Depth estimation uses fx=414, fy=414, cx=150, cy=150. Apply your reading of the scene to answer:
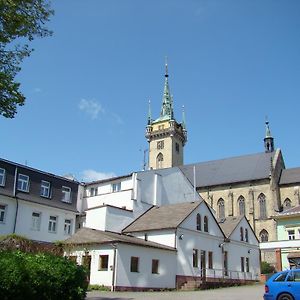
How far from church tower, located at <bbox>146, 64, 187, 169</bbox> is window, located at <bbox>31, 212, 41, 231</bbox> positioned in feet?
196

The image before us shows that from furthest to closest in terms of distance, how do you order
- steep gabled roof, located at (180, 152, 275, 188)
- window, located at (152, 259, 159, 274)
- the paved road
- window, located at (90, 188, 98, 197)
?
steep gabled roof, located at (180, 152, 275, 188), window, located at (90, 188, 98, 197), window, located at (152, 259, 159, 274), the paved road

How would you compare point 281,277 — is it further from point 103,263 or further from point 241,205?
point 241,205

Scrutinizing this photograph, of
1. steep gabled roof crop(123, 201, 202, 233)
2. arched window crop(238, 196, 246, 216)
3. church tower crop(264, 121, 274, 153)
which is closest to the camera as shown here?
steep gabled roof crop(123, 201, 202, 233)

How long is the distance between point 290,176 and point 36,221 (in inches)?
1933

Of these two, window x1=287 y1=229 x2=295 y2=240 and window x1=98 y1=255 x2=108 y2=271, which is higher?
window x1=287 y1=229 x2=295 y2=240

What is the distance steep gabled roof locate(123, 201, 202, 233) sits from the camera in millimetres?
32375

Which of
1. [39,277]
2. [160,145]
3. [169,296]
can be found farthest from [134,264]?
[160,145]

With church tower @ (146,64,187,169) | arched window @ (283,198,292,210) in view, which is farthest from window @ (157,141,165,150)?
arched window @ (283,198,292,210)

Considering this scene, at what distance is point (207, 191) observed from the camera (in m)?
75.4

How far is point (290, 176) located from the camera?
70.6 metres

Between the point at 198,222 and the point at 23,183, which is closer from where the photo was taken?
the point at 23,183

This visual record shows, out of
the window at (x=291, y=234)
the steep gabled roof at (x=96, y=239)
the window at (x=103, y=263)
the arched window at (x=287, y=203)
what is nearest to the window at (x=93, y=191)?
the steep gabled roof at (x=96, y=239)

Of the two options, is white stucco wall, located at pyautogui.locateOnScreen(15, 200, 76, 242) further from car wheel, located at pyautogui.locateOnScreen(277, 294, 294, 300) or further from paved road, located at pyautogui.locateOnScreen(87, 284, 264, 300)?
car wheel, located at pyautogui.locateOnScreen(277, 294, 294, 300)

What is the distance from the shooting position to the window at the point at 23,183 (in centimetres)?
3412
